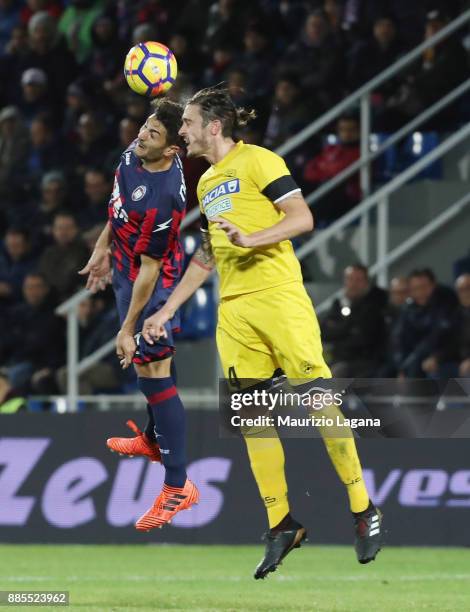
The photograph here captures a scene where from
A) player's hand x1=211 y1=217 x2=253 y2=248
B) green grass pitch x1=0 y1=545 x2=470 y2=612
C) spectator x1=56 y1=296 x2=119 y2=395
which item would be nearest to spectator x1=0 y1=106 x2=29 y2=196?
spectator x1=56 y1=296 x2=119 y2=395

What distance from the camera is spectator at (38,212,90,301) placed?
48.6ft

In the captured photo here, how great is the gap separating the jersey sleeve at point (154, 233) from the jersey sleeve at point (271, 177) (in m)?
0.68

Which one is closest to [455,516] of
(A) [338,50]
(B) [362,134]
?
(B) [362,134]

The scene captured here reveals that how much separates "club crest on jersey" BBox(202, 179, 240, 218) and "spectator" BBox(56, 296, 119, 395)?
4.75m

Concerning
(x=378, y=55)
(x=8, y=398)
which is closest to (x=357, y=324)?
(x=8, y=398)

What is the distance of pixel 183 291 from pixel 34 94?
9.96 m

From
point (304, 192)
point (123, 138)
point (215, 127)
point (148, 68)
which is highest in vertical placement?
point (148, 68)

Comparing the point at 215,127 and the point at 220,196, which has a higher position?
the point at 215,127

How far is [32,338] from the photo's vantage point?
14156 mm

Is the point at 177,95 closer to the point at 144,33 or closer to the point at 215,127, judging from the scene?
the point at 215,127

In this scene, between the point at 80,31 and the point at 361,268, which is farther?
the point at 80,31

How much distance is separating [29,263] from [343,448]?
7.90 metres

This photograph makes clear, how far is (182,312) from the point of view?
13.4 metres

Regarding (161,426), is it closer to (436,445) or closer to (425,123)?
(436,445)
